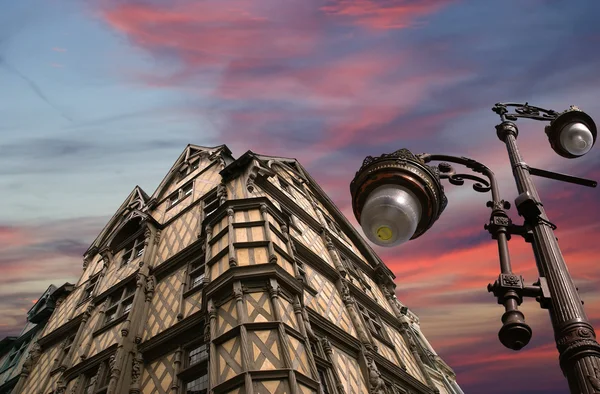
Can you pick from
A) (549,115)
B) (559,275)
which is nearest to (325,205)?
(549,115)

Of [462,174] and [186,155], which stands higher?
[186,155]

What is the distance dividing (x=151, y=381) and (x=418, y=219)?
9153mm

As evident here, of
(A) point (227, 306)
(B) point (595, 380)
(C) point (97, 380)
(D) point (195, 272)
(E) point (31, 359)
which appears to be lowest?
(B) point (595, 380)

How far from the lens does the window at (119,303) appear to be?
13445mm

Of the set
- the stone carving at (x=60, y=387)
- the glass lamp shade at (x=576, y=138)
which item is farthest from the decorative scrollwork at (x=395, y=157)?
the stone carving at (x=60, y=387)

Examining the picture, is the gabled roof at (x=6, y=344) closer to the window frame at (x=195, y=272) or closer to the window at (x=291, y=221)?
the window frame at (x=195, y=272)

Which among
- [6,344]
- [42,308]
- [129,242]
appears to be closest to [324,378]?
[129,242]

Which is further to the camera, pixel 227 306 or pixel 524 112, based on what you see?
pixel 227 306

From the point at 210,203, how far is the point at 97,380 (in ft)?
20.1

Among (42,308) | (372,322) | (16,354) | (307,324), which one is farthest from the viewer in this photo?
(16,354)

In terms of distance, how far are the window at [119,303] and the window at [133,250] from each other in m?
1.48

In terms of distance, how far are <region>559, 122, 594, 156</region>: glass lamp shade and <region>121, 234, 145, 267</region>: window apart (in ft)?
45.9

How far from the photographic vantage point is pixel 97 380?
1128 cm

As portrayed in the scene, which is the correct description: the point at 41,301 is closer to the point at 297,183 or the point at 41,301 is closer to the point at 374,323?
the point at 297,183
